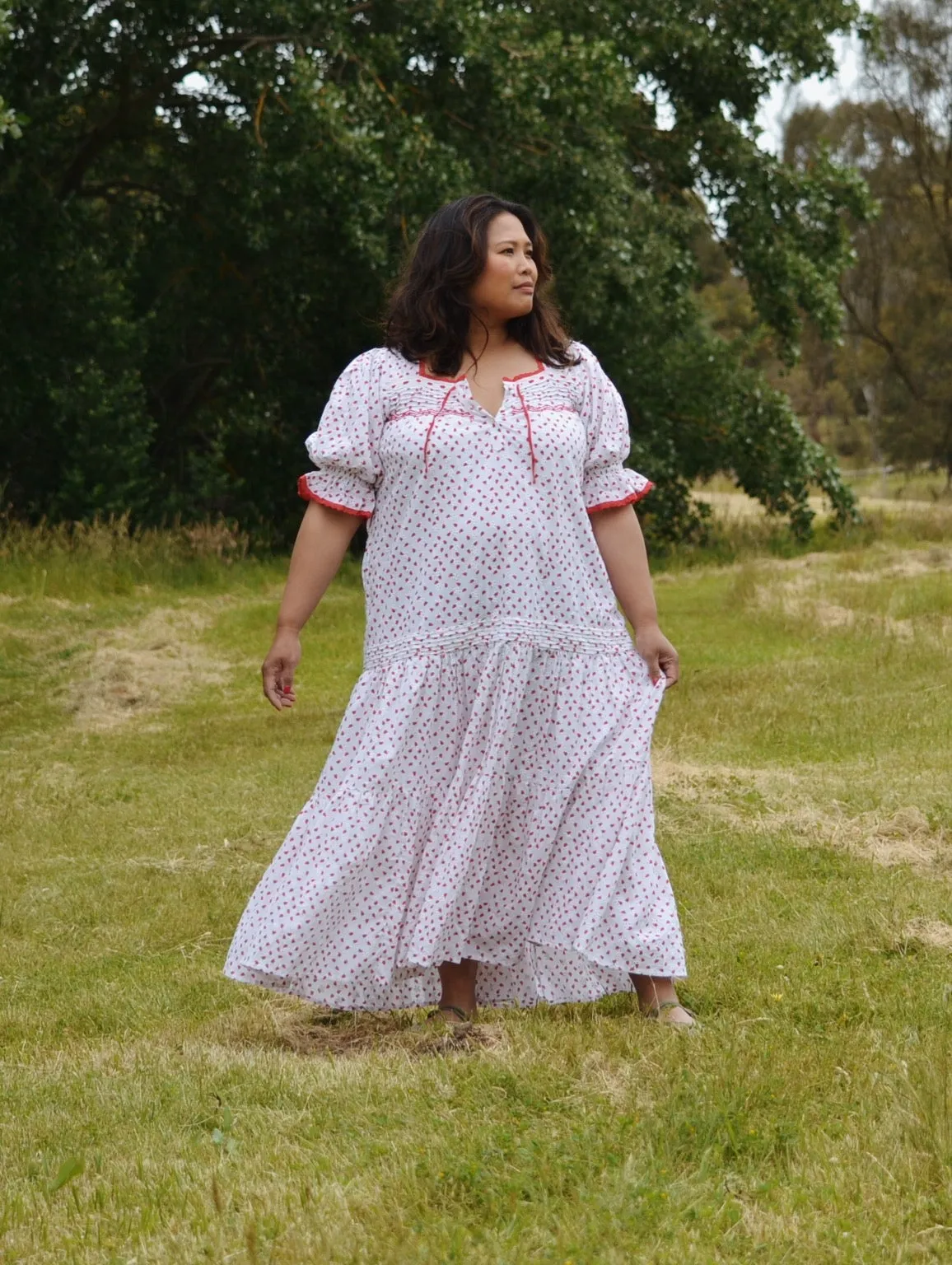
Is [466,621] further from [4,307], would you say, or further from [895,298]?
[895,298]

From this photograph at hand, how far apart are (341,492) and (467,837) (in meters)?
0.90

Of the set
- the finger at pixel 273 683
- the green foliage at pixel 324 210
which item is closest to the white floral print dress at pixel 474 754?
the finger at pixel 273 683

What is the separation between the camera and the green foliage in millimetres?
15234

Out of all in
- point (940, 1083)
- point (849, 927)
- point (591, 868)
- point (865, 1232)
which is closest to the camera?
point (865, 1232)

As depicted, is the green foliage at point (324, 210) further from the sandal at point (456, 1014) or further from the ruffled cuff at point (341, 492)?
the sandal at point (456, 1014)

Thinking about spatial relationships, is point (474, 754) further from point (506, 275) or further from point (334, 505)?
point (506, 275)

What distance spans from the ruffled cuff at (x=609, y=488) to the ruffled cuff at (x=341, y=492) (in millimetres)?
548

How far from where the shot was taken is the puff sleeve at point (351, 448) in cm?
438

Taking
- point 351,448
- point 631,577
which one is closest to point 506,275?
point 351,448

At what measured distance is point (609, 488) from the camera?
449 centimetres

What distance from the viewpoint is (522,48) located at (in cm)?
1566

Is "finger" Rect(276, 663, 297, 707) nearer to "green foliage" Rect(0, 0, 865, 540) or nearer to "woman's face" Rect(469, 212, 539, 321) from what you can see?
"woman's face" Rect(469, 212, 539, 321)

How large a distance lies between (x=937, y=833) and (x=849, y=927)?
1.44 meters

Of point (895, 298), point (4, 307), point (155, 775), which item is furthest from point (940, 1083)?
point (895, 298)
